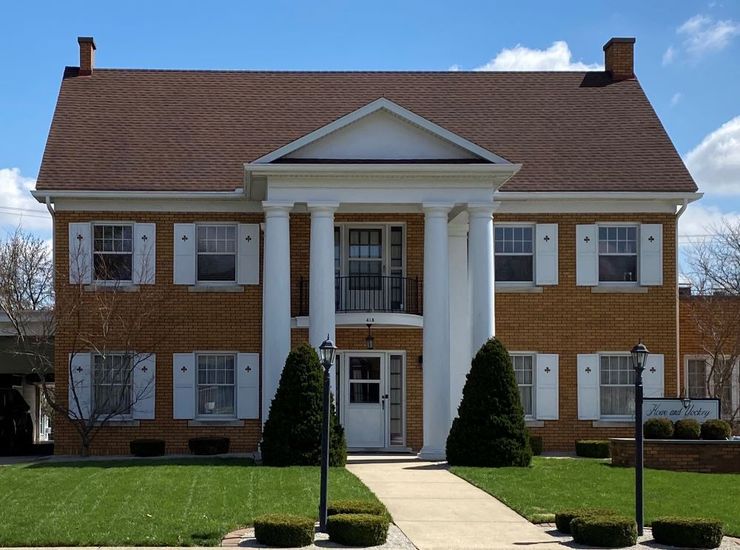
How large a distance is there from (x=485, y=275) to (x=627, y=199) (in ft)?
16.8

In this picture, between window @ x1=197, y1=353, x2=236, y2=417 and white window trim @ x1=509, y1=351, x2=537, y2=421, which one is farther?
white window trim @ x1=509, y1=351, x2=537, y2=421

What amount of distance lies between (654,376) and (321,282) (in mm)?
9163

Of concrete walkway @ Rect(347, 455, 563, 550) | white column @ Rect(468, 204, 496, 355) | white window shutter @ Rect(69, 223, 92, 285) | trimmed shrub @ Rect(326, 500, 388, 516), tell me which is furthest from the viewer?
white window shutter @ Rect(69, 223, 92, 285)

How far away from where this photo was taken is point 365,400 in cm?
2902

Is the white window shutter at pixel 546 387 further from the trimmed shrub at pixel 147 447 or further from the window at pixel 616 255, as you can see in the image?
the trimmed shrub at pixel 147 447

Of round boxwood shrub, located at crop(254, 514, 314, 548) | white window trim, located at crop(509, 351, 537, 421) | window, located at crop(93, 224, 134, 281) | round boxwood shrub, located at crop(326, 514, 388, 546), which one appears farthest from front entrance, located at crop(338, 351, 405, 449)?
round boxwood shrub, located at crop(254, 514, 314, 548)

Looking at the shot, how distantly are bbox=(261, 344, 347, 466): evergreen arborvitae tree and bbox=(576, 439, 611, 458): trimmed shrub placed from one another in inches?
265

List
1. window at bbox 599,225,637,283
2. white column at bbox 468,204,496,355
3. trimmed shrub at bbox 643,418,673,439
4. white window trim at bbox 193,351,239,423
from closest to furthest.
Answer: trimmed shrub at bbox 643,418,673,439 → white column at bbox 468,204,496,355 → white window trim at bbox 193,351,239,423 → window at bbox 599,225,637,283

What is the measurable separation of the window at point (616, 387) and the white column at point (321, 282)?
24.9 feet

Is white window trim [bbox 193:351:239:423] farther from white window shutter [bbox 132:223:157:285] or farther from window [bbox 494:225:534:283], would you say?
window [bbox 494:225:534:283]

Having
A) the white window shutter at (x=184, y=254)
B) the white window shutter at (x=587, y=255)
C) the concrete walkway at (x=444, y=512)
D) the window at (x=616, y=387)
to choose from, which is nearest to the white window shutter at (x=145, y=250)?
the white window shutter at (x=184, y=254)

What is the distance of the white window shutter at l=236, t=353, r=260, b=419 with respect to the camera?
28828 millimetres

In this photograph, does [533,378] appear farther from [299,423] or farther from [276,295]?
[299,423]

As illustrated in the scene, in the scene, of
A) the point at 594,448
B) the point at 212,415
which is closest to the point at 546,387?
the point at 594,448
